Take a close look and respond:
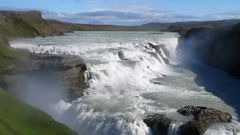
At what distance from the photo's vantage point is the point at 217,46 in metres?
64.9

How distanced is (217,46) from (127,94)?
27.8 metres

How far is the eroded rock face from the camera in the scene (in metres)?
30.6

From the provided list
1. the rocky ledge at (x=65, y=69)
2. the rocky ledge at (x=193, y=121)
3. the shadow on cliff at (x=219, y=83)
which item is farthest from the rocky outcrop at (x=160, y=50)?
the rocky ledge at (x=193, y=121)

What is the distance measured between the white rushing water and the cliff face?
16.8 feet

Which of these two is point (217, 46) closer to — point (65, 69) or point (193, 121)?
point (65, 69)

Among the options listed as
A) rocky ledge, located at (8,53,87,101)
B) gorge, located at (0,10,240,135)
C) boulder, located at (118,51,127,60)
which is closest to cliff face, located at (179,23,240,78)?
gorge, located at (0,10,240,135)

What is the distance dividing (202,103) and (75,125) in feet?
33.6

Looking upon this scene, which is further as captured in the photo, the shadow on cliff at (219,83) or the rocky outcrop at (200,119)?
the shadow on cliff at (219,83)

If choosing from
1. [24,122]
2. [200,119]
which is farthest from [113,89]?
[24,122]

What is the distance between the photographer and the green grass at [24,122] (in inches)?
1023

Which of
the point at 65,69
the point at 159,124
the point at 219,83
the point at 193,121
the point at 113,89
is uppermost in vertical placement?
the point at 65,69

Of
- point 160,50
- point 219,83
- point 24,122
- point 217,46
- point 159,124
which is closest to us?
point 24,122

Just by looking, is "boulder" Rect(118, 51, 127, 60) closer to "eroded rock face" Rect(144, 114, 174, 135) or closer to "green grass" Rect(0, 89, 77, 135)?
"eroded rock face" Rect(144, 114, 174, 135)

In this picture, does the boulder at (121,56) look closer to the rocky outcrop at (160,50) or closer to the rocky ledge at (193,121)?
the rocky outcrop at (160,50)
